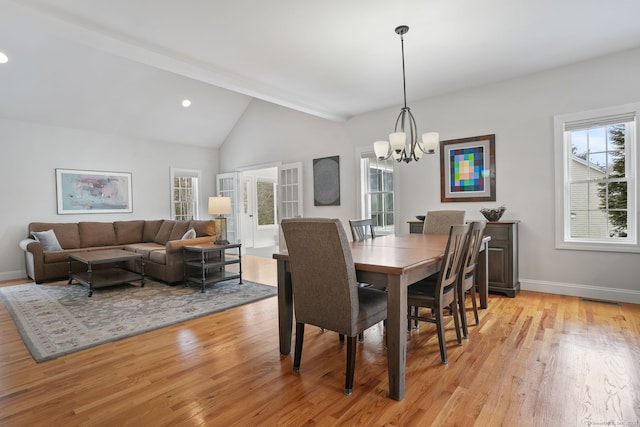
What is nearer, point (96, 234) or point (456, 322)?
point (456, 322)

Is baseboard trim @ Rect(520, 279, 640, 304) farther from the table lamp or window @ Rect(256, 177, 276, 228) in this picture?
window @ Rect(256, 177, 276, 228)

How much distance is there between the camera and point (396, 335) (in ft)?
6.16

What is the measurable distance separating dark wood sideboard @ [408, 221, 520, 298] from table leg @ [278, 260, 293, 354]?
2.71 meters

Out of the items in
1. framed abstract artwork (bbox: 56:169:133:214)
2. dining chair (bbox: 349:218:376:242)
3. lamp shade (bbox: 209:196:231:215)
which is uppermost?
framed abstract artwork (bbox: 56:169:133:214)

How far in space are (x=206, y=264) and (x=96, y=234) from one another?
284 centimetres

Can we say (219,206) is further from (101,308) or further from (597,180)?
(597,180)

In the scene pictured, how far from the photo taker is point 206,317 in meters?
3.35

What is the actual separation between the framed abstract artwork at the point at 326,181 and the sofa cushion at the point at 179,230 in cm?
230

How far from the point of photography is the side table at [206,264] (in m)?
4.34

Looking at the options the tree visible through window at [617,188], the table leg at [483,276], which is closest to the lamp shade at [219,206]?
the table leg at [483,276]

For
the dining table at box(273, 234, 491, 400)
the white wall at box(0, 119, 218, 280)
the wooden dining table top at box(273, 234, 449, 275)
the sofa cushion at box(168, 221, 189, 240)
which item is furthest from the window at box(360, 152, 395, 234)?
the white wall at box(0, 119, 218, 280)

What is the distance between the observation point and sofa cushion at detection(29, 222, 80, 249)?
5402mm

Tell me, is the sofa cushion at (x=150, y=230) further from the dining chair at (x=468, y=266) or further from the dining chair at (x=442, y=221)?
the dining chair at (x=468, y=266)

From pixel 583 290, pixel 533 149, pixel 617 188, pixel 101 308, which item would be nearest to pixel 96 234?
pixel 101 308
